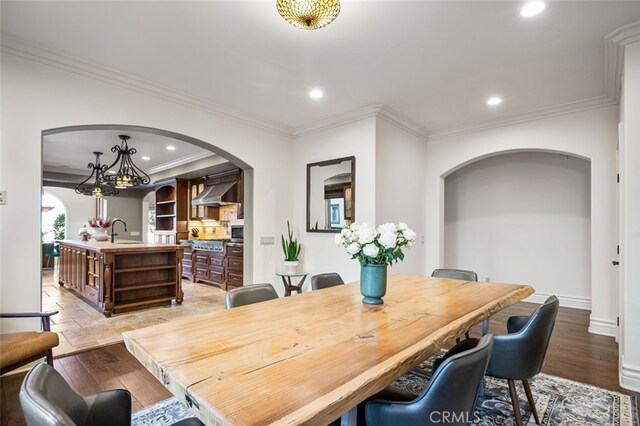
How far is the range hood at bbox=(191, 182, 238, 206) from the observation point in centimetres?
680

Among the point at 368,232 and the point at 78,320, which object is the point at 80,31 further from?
the point at 78,320

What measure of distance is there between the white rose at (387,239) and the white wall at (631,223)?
199cm

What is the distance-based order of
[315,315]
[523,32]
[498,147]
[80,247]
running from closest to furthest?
1. [315,315]
2. [523,32]
3. [498,147]
4. [80,247]

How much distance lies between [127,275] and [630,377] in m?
5.58

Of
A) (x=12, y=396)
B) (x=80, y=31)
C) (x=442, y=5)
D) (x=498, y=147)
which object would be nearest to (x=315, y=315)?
(x=442, y=5)

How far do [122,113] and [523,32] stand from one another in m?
3.59

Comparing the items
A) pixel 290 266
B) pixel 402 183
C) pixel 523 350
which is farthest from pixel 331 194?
pixel 523 350

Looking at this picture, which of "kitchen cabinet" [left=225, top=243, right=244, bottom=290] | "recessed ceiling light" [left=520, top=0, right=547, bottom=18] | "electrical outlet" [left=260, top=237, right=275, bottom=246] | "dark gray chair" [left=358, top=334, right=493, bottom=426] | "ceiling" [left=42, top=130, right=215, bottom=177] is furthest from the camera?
"kitchen cabinet" [left=225, top=243, right=244, bottom=290]

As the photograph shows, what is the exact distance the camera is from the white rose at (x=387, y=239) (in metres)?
1.83

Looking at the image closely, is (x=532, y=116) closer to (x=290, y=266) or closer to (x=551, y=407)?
(x=551, y=407)

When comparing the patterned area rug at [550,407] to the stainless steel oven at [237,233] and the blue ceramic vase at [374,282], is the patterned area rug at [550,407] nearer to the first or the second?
the blue ceramic vase at [374,282]

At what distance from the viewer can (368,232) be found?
6.08 ft

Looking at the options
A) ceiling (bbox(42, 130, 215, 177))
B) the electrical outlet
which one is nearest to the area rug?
the electrical outlet

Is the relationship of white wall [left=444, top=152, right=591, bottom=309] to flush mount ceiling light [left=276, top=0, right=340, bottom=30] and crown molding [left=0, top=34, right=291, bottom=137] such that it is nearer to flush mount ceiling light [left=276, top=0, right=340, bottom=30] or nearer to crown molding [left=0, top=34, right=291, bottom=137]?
crown molding [left=0, top=34, right=291, bottom=137]
